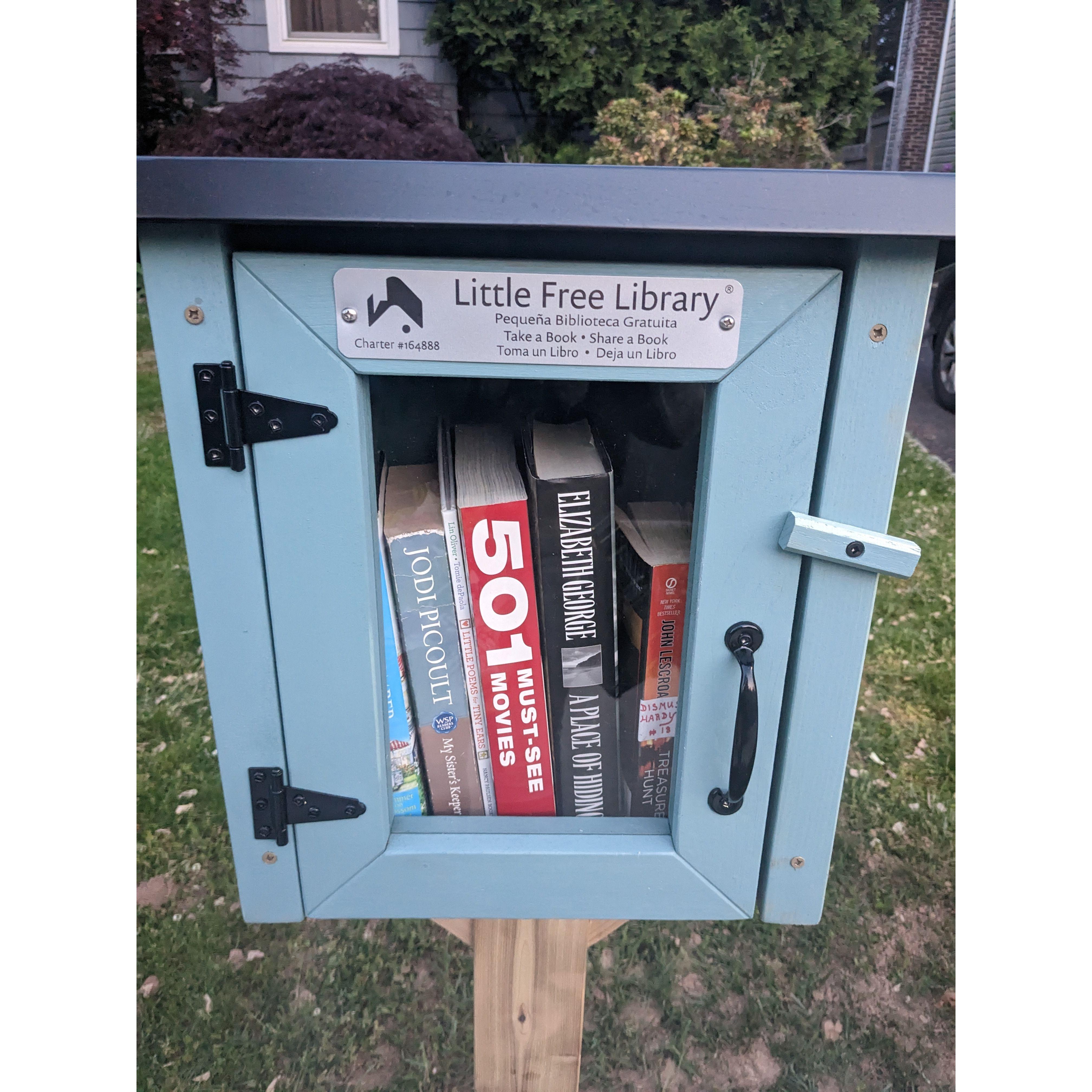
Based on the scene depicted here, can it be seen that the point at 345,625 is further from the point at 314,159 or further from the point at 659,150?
the point at 659,150

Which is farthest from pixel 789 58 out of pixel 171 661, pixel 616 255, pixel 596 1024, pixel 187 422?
pixel 171 661

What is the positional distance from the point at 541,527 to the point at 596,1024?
4.33 ft

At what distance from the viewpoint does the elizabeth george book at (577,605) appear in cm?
81

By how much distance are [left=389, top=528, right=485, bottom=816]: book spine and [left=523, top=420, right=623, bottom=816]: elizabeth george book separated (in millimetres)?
96

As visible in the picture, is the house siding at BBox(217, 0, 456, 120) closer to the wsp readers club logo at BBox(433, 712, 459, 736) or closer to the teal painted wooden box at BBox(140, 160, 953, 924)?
the teal painted wooden box at BBox(140, 160, 953, 924)

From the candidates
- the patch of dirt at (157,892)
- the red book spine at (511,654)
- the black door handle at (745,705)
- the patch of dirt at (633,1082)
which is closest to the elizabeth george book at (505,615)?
the red book spine at (511,654)

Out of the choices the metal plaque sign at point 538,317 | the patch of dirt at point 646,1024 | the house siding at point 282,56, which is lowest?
the patch of dirt at point 646,1024

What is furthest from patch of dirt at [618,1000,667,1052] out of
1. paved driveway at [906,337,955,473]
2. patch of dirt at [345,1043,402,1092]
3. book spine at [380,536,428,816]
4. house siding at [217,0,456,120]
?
paved driveway at [906,337,955,473]

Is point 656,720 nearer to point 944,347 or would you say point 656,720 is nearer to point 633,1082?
point 633,1082

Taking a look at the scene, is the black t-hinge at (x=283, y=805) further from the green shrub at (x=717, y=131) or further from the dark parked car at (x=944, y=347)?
the dark parked car at (x=944, y=347)

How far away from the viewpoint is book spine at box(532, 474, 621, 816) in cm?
81

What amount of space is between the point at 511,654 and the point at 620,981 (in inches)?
47.9

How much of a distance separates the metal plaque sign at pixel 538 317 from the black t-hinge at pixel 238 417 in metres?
0.07

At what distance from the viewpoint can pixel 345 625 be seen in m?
0.76
